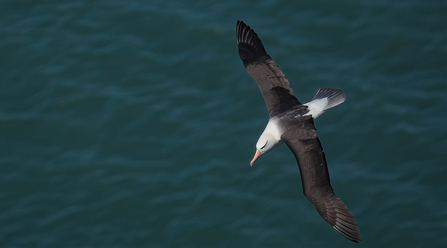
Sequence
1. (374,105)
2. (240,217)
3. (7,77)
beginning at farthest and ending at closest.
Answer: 1. (7,77)
2. (374,105)
3. (240,217)

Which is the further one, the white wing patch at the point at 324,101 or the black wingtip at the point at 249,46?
the black wingtip at the point at 249,46

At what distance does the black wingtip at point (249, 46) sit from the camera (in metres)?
11.9

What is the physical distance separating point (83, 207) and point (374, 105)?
6579 millimetres

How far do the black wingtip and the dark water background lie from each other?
6.73ft

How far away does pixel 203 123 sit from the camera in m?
13.6

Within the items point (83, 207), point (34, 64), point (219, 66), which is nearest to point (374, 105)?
point (219, 66)

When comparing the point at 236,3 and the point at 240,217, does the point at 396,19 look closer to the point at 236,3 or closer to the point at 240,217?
the point at 236,3

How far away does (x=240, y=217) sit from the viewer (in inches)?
492

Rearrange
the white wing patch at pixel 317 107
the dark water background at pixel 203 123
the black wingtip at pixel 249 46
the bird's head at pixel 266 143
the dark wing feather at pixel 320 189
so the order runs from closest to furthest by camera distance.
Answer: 1. the dark wing feather at pixel 320 189
2. the bird's head at pixel 266 143
3. the white wing patch at pixel 317 107
4. the black wingtip at pixel 249 46
5. the dark water background at pixel 203 123

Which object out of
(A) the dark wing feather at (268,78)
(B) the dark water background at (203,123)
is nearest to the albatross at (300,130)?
(A) the dark wing feather at (268,78)

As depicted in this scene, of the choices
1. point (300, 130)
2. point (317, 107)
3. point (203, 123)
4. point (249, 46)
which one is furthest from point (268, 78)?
point (203, 123)

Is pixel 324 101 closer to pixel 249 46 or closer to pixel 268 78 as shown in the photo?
pixel 268 78

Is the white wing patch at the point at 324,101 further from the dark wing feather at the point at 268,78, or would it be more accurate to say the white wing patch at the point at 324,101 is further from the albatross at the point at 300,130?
the dark wing feather at the point at 268,78

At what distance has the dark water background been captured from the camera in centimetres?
1250
